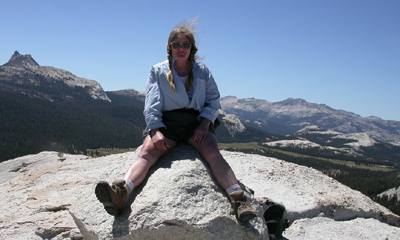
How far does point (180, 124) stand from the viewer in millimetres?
6805

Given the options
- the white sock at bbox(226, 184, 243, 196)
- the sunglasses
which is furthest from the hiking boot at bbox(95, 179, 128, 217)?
the sunglasses

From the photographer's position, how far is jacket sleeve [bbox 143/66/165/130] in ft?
21.1

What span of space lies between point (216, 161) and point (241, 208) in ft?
4.09

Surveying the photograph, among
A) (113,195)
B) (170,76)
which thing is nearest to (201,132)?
(170,76)

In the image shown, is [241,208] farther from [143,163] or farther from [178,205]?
[143,163]

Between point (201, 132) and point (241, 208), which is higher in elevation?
point (201, 132)

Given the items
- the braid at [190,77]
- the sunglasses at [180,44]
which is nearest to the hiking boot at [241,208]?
the braid at [190,77]

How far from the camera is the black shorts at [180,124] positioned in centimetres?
674

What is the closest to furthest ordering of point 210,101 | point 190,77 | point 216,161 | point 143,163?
point 143,163, point 216,161, point 190,77, point 210,101

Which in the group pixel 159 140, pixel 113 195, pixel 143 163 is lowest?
pixel 113 195

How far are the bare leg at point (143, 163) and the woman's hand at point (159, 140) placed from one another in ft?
0.38

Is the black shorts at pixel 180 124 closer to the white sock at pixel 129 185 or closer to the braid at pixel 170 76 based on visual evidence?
the braid at pixel 170 76

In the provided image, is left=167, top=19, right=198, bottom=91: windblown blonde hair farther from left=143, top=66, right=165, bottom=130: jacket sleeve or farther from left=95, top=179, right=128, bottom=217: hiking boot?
left=95, top=179, right=128, bottom=217: hiking boot

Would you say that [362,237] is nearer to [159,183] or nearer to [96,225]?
[159,183]
